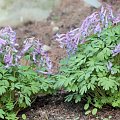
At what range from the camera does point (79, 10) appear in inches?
302

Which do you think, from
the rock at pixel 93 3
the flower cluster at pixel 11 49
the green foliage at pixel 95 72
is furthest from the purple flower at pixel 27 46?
the rock at pixel 93 3

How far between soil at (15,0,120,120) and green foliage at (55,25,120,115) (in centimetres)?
17

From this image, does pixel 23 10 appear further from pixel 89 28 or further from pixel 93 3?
pixel 89 28

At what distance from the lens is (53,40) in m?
6.86

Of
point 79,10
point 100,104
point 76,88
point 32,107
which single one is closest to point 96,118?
point 100,104

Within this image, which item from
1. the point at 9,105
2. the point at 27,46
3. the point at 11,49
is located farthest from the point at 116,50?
the point at 9,105

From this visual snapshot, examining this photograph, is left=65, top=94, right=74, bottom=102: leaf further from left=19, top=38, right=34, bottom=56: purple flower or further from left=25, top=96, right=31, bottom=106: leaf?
left=19, top=38, right=34, bottom=56: purple flower

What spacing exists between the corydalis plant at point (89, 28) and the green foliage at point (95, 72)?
0.19 ft

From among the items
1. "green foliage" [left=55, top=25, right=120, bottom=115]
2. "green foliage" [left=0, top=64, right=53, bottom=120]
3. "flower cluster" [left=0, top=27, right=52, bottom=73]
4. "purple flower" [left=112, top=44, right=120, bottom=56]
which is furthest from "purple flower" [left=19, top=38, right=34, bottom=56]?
"purple flower" [left=112, top=44, right=120, bottom=56]

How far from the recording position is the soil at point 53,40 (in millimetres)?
4355

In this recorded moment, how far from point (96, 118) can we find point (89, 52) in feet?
2.19

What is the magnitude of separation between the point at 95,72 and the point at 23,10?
12.5 feet

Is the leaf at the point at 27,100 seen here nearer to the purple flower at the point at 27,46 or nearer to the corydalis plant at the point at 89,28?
the purple flower at the point at 27,46

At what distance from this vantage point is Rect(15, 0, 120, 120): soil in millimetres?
4355
